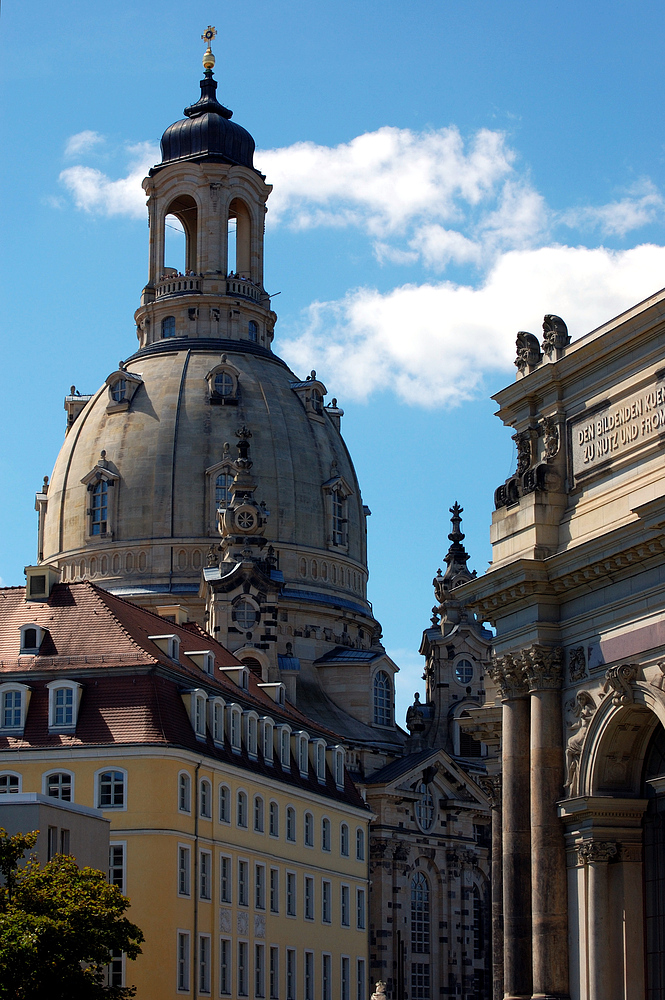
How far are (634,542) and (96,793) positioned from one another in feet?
99.1

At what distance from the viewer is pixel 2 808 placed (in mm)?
54656

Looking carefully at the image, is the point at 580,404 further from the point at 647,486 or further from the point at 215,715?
the point at 215,715

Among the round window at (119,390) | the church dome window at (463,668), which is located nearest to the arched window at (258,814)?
the church dome window at (463,668)

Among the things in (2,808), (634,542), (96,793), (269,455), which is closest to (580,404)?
(634,542)

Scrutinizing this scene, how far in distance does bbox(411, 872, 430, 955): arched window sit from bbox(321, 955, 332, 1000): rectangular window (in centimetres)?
3036

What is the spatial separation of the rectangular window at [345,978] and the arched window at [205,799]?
16.3 metres

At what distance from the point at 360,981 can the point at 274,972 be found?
34.4 ft

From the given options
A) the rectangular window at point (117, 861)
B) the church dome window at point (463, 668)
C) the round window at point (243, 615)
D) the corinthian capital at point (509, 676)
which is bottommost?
the rectangular window at point (117, 861)

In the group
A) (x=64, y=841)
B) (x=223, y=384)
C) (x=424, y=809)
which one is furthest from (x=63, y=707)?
(x=223, y=384)

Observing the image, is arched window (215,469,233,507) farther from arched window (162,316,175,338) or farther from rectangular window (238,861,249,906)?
rectangular window (238,861,249,906)

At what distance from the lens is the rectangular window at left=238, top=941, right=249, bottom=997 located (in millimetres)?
73312

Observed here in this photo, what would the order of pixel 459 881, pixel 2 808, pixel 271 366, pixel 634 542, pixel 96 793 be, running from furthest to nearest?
pixel 271 366 < pixel 459 881 < pixel 96 793 < pixel 2 808 < pixel 634 542

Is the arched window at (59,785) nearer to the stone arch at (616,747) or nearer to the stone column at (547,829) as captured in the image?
the stone column at (547,829)

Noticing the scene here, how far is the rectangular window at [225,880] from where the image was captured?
2837 inches
